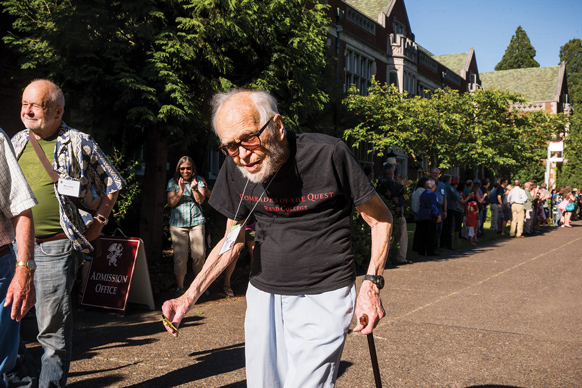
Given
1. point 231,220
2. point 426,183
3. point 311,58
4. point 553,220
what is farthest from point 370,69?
point 231,220

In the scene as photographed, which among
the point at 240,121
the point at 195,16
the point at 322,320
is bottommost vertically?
the point at 322,320

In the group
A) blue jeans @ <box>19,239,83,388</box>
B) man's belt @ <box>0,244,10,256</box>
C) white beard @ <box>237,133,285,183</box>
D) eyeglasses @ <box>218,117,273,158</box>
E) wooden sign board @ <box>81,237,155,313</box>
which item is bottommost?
wooden sign board @ <box>81,237,155,313</box>

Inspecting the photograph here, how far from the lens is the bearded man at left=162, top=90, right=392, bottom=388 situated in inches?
102

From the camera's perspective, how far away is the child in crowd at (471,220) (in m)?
17.0

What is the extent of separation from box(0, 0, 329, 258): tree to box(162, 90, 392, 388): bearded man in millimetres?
6110

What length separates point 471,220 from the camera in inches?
676

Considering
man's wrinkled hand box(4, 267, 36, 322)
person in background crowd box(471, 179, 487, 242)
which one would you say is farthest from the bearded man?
person in background crowd box(471, 179, 487, 242)

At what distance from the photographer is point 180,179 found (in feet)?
26.0

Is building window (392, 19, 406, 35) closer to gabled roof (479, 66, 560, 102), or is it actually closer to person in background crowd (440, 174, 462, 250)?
person in background crowd (440, 174, 462, 250)

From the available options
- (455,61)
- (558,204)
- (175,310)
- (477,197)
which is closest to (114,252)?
(175,310)

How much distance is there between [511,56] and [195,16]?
7325cm

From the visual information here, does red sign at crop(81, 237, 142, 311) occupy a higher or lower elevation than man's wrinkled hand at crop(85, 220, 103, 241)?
lower

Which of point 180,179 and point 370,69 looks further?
point 370,69

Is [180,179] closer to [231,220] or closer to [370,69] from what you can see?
[231,220]
